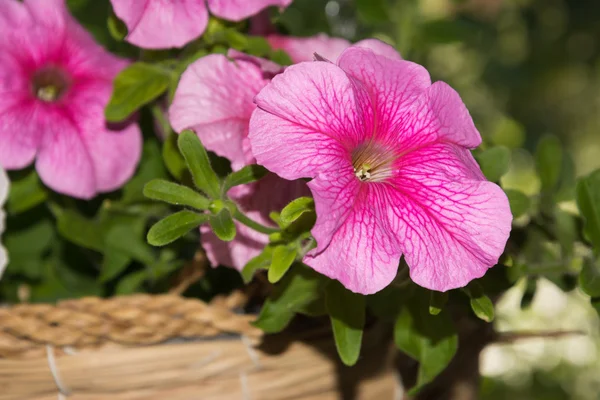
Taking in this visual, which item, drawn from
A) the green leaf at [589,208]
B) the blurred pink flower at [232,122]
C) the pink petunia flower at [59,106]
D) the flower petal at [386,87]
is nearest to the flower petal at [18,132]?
the pink petunia flower at [59,106]

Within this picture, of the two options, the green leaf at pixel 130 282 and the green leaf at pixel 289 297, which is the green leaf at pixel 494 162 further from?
the green leaf at pixel 130 282

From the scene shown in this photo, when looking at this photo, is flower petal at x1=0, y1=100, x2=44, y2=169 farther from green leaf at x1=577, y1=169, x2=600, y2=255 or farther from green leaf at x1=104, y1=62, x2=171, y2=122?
green leaf at x1=577, y1=169, x2=600, y2=255

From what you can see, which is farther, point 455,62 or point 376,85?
point 455,62

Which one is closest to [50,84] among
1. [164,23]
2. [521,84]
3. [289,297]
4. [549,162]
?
[164,23]

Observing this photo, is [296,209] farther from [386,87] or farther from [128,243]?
[128,243]

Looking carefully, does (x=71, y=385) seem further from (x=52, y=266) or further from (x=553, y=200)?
(x=553, y=200)

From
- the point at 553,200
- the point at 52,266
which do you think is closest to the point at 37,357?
the point at 52,266
